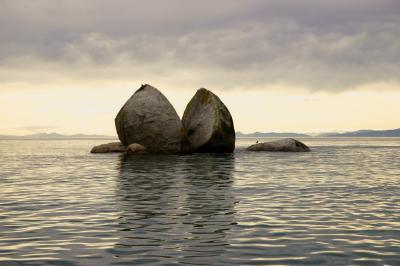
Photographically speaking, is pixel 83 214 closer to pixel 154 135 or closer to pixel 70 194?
pixel 70 194

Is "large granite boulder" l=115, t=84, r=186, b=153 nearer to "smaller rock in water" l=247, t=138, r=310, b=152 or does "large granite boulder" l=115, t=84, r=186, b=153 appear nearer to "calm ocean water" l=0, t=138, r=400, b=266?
"smaller rock in water" l=247, t=138, r=310, b=152

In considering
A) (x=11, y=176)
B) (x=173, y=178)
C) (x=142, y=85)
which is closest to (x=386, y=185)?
(x=173, y=178)

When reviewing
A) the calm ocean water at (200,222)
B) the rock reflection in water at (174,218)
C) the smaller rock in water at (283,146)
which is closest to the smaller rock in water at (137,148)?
the smaller rock in water at (283,146)

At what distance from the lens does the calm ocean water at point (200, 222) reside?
7.99m

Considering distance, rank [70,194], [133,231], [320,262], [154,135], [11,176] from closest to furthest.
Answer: [320,262] → [133,231] → [70,194] → [11,176] → [154,135]

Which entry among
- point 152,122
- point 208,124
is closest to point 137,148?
point 152,122

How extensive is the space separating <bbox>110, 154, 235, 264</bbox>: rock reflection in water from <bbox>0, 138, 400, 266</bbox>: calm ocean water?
0.02m

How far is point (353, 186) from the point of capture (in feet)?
Answer: 59.1

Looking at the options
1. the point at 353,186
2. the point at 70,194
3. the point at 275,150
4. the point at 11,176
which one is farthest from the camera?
the point at 275,150

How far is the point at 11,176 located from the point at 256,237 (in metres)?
16.4

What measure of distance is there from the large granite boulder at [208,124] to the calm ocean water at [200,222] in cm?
1838

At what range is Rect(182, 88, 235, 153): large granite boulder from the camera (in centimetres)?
3825

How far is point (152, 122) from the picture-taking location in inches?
1499

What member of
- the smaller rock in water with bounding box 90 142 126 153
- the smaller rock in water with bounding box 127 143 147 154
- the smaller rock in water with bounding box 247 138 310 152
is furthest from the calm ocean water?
the smaller rock in water with bounding box 247 138 310 152
